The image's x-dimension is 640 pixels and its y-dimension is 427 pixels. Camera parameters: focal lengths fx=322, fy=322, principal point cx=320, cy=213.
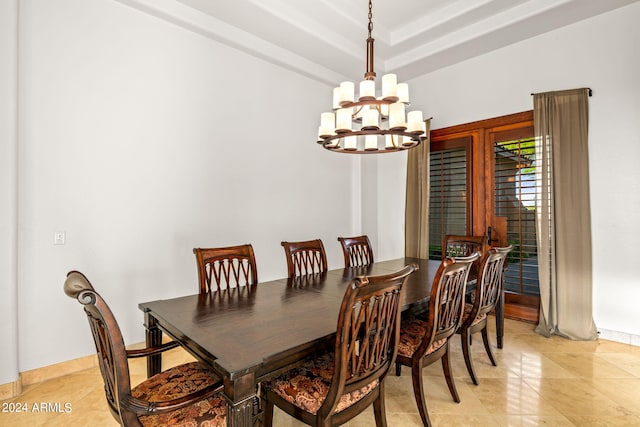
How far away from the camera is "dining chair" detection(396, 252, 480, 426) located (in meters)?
1.76

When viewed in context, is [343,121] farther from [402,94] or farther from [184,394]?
[184,394]

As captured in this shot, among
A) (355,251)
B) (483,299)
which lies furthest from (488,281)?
(355,251)

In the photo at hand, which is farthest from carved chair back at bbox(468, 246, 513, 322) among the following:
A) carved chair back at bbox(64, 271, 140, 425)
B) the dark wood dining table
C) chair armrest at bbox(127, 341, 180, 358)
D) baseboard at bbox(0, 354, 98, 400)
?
baseboard at bbox(0, 354, 98, 400)

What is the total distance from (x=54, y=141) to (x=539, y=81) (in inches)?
179

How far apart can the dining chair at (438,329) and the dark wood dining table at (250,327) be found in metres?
0.13

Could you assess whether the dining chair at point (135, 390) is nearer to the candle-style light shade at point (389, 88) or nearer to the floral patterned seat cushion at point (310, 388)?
the floral patterned seat cushion at point (310, 388)

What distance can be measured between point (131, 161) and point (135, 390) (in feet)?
6.61

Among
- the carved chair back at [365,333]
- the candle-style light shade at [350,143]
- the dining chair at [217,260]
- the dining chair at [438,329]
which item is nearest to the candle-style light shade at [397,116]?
the candle-style light shade at [350,143]

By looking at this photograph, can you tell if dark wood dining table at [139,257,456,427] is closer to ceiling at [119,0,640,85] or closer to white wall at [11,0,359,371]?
white wall at [11,0,359,371]

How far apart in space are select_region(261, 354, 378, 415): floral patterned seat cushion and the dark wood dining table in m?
0.22

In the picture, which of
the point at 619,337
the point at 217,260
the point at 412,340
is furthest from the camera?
the point at 619,337

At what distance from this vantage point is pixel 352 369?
1344mm

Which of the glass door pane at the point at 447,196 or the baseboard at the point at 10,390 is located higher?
the glass door pane at the point at 447,196

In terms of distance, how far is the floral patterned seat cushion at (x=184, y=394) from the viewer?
1239 mm
